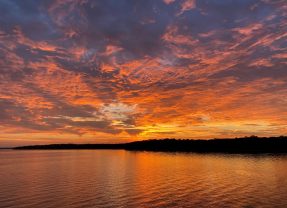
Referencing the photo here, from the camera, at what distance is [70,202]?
4197cm

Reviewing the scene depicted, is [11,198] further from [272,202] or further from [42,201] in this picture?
[272,202]

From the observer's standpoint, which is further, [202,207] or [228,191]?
[228,191]

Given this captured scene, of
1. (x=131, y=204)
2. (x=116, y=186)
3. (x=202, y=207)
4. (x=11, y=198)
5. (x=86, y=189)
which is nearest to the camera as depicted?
(x=202, y=207)

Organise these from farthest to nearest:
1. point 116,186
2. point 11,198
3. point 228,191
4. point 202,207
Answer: point 116,186, point 228,191, point 11,198, point 202,207

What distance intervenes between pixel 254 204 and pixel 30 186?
40.9 meters

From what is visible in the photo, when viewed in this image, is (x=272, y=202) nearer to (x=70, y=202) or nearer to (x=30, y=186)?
(x=70, y=202)

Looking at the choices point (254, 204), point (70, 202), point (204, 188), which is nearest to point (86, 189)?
point (70, 202)

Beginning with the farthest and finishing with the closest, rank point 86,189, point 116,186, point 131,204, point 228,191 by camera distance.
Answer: point 116,186, point 86,189, point 228,191, point 131,204

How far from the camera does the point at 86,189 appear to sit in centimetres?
5244

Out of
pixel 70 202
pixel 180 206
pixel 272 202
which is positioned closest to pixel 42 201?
pixel 70 202

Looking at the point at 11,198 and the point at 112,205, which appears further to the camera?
the point at 11,198

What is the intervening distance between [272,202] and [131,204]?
19703 mm

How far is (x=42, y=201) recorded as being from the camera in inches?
1682

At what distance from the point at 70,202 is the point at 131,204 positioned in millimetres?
9038
